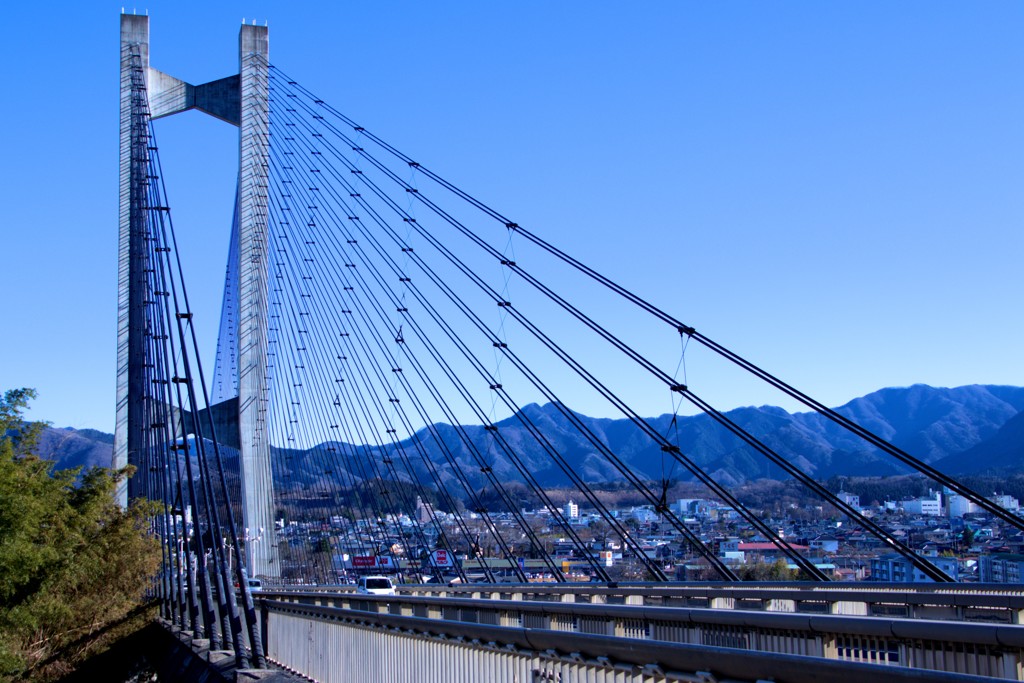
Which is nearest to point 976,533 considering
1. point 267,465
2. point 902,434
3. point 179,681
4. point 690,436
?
point 267,465

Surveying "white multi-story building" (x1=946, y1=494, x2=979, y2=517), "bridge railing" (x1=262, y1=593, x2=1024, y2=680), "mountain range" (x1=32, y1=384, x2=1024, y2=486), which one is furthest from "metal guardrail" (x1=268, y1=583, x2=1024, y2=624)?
"mountain range" (x1=32, y1=384, x2=1024, y2=486)

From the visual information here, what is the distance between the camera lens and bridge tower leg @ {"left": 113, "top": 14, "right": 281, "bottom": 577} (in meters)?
36.1

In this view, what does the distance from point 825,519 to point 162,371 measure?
130 ft

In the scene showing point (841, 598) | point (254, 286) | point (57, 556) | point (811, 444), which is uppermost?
point (254, 286)

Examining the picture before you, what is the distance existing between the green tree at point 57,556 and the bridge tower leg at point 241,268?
300cm

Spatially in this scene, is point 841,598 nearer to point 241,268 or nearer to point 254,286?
point 254,286

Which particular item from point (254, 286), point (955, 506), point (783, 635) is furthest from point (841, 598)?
point (955, 506)

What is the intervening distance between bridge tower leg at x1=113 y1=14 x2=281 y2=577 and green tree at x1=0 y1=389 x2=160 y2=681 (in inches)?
118

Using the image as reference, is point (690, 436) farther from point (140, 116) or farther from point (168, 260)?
point (168, 260)

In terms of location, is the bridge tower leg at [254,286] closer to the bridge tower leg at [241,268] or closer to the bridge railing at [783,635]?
the bridge tower leg at [241,268]

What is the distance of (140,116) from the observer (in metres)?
39.7

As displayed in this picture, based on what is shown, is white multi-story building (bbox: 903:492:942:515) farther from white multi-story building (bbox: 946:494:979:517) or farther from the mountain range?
the mountain range

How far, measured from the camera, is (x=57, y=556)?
25859mm

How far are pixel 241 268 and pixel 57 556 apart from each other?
12.4 metres
